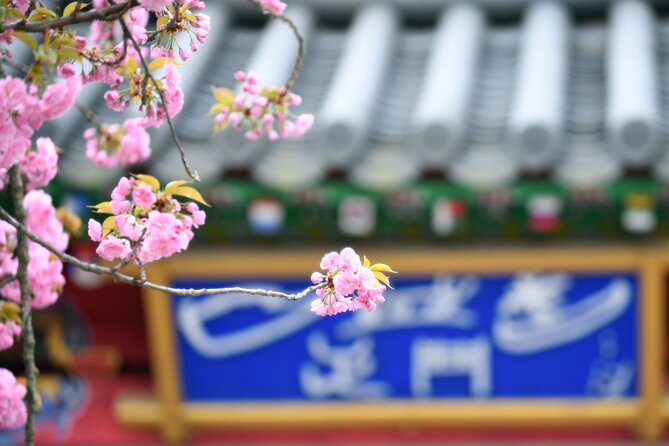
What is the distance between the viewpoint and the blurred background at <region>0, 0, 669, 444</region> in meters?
5.41

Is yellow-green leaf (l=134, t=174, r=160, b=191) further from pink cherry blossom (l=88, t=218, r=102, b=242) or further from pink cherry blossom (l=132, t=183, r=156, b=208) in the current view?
pink cherry blossom (l=88, t=218, r=102, b=242)

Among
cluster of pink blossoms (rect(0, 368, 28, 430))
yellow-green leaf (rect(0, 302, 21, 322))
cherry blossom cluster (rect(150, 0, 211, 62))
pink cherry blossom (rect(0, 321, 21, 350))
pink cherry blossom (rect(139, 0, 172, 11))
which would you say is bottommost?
cluster of pink blossoms (rect(0, 368, 28, 430))

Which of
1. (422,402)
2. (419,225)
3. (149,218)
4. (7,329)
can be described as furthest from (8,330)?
(422,402)

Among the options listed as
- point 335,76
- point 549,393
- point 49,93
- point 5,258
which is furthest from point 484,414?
point 49,93

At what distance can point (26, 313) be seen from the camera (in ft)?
8.05

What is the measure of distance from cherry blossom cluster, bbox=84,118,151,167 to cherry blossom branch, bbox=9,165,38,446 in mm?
285

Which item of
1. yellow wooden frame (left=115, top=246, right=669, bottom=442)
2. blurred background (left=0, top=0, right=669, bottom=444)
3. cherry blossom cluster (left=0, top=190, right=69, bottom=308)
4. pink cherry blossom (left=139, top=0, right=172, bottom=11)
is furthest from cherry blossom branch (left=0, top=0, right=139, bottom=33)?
yellow wooden frame (left=115, top=246, right=669, bottom=442)

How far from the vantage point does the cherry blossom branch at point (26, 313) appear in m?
2.40

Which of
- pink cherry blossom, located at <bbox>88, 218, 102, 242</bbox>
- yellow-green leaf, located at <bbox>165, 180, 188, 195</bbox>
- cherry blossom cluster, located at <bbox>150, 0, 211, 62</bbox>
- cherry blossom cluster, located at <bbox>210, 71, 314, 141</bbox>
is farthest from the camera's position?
cherry blossom cluster, located at <bbox>210, 71, 314, 141</bbox>

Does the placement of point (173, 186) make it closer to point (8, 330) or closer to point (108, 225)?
point (108, 225)

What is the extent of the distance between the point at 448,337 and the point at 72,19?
378cm

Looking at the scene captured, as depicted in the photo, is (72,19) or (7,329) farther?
(7,329)

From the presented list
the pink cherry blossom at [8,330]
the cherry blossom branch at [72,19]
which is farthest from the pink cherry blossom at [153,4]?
the pink cherry blossom at [8,330]

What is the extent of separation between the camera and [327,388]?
19.4 ft
